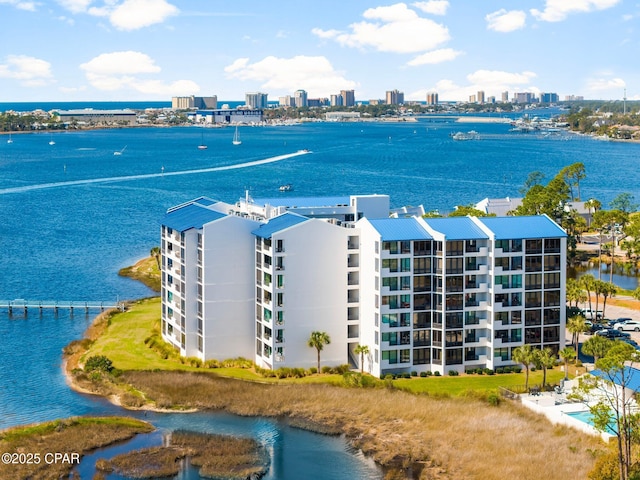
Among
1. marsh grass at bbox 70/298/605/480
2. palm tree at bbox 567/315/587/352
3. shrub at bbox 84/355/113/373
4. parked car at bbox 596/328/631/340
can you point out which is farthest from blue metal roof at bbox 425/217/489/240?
shrub at bbox 84/355/113/373

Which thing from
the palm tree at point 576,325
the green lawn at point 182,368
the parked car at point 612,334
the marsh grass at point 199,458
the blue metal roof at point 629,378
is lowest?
the marsh grass at point 199,458

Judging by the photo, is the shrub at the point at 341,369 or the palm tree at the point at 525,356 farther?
the shrub at the point at 341,369

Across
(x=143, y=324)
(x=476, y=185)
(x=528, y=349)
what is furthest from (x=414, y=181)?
(x=528, y=349)

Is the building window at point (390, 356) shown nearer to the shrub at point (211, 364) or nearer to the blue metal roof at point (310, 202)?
the shrub at point (211, 364)

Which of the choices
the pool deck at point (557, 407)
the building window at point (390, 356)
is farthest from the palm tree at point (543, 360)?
the building window at point (390, 356)

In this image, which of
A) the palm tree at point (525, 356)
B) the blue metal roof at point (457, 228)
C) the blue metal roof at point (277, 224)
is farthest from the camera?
the blue metal roof at point (277, 224)

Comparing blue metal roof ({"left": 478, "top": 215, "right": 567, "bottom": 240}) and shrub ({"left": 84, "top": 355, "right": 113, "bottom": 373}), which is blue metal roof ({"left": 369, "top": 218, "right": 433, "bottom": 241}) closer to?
blue metal roof ({"left": 478, "top": 215, "right": 567, "bottom": 240})

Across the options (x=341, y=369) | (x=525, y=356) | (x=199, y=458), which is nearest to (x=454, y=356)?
(x=525, y=356)

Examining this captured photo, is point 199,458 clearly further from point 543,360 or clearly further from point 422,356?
point 543,360
